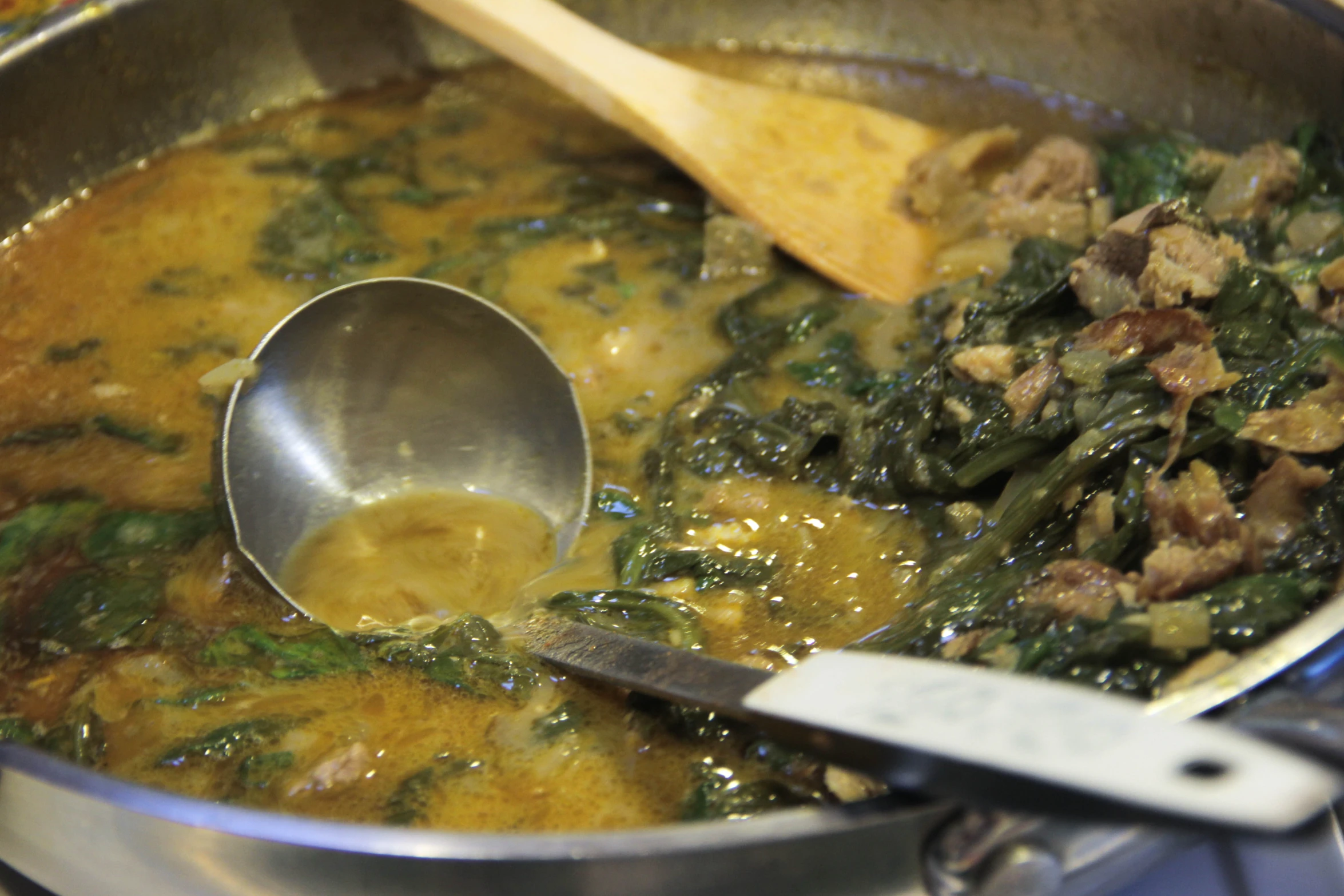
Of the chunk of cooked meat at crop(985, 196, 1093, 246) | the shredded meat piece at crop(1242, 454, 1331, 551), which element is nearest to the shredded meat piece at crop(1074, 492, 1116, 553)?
the shredded meat piece at crop(1242, 454, 1331, 551)

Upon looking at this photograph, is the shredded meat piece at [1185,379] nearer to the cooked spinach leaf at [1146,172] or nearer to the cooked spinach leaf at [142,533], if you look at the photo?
the cooked spinach leaf at [1146,172]

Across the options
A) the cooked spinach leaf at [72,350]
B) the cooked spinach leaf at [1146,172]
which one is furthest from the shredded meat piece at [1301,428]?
the cooked spinach leaf at [72,350]

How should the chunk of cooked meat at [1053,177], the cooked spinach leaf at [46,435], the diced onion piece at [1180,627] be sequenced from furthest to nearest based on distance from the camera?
1. the chunk of cooked meat at [1053,177]
2. the cooked spinach leaf at [46,435]
3. the diced onion piece at [1180,627]

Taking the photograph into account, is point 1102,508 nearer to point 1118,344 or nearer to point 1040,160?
point 1118,344

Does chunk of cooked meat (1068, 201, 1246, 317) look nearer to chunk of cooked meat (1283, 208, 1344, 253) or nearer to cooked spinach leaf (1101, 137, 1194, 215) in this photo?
chunk of cooked meat (1283, 208, 1344, 253)

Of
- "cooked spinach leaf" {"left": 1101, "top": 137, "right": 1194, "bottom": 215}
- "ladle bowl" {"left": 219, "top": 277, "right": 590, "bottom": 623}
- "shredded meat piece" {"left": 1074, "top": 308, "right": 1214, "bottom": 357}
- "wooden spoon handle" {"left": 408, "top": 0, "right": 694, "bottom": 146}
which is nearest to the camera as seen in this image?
"shredded meat piece" {"left": 1074, "top": 308, "right": 1214, "bottom": 357}
